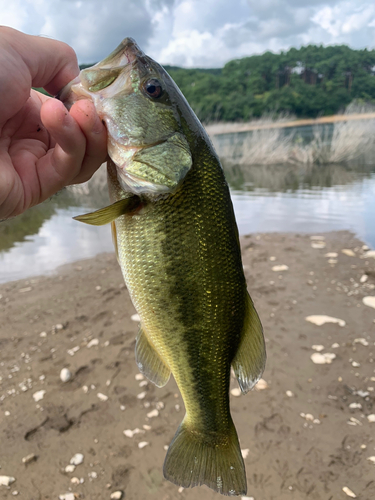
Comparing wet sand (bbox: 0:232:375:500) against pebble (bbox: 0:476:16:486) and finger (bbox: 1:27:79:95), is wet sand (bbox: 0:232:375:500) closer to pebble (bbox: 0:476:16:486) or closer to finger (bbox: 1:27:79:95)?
pebble (bbox: 0:476:16:486)

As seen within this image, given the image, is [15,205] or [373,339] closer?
[15,205]

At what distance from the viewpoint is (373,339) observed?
4.31 metres

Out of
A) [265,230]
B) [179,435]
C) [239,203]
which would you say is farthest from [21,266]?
[239,203]

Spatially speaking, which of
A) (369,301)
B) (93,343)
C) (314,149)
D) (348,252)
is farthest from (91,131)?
(314,149)

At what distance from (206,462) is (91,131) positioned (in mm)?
1704

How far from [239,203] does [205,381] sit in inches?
412

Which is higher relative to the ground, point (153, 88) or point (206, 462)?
point (153, 88)

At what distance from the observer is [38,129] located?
210 centimetres

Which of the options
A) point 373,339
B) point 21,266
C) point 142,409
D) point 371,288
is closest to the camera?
point 142,409

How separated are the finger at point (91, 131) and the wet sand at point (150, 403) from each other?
250 cm

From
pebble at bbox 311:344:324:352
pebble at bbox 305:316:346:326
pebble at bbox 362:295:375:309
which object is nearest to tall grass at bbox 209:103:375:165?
pebble at bbox 362:295:375:309

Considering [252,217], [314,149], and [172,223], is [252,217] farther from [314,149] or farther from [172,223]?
[314,149]

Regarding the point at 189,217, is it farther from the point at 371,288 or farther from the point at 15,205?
the point at 371,288

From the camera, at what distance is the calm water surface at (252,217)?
305 inches
